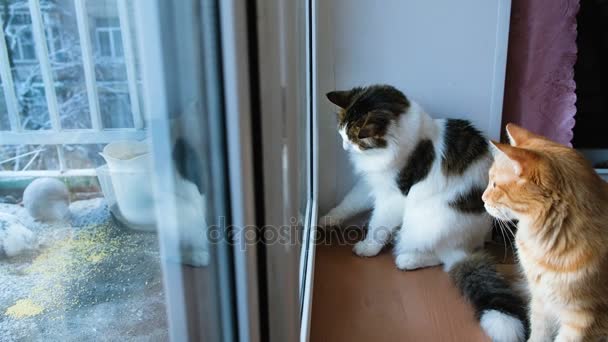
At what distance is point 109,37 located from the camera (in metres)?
0.45

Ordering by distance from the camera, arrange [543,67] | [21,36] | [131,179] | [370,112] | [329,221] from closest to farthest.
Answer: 1. [21,36]
2. [131,179]
3. [370,112]
4. [543,67]
5. [329,221]

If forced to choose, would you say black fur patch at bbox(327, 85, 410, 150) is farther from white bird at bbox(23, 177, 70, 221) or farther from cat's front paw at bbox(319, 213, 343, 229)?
white bird at bbox(23, 177, 70, 221)

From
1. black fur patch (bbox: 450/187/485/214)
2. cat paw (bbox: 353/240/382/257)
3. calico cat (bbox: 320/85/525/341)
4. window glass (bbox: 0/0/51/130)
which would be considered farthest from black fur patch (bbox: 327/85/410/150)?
window glass (bbox: 0/0/51/130)

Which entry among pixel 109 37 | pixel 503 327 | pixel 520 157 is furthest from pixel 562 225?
pixel 109 37

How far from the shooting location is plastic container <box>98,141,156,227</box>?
0.48 m

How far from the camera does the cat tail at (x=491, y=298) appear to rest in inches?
43.9

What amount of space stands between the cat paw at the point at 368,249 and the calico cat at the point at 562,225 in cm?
64

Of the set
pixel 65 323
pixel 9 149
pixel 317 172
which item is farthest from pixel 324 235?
pixel 9 149

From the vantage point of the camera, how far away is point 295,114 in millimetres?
619

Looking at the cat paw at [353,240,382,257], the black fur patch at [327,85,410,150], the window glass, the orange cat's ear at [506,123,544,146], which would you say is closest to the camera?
the window glass

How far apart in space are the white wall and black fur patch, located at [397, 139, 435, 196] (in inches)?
9.6

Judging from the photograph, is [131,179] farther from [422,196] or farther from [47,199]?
[422,196]

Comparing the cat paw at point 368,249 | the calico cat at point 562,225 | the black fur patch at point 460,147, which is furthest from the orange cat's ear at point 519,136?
the cat paw at point 368,249

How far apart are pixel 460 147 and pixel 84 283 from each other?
119 centimetres
